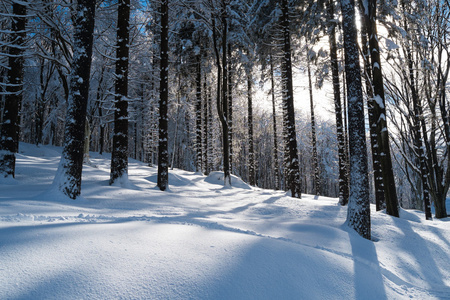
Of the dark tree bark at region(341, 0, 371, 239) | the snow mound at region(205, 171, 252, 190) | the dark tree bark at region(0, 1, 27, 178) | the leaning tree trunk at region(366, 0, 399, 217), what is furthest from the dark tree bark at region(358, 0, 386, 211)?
the dark tree bark at region(0, 1, 27, 178)

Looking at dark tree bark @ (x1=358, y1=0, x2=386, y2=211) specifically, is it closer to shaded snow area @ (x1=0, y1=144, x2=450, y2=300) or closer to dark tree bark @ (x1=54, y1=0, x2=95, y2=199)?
shaded snow area @ (x1=0, y1=144, x2=450, y2=300)

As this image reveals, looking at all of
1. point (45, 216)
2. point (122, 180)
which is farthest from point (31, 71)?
point (45, 216)

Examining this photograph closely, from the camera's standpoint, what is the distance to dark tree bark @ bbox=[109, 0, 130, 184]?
6.68 meters

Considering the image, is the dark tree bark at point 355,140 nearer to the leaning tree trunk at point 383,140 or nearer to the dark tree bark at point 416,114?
the leaning tree trunk at point 383,140

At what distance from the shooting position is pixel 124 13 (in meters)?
7.23

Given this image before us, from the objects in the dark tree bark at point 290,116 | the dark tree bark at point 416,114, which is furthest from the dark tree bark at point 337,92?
the dark tree bark at point 416,114

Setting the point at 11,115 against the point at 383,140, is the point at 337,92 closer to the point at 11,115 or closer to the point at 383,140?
the point at 383,140

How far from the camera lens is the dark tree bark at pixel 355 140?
186 inches

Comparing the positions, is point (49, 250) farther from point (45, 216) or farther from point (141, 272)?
point (45, 216)

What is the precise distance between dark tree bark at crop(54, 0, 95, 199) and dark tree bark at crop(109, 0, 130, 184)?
6.41 feet

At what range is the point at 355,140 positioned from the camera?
487 centimetres

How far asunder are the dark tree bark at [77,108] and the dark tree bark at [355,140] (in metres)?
5.54

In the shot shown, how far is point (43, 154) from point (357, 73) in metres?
22.4

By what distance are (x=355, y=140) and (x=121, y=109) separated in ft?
20.7
